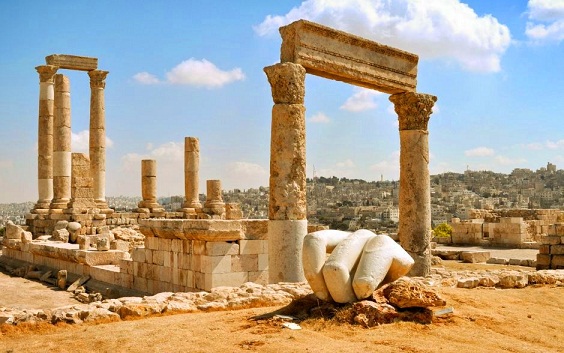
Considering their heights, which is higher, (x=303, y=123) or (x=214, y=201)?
(x=303, y=123)

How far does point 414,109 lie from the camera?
1374 cm

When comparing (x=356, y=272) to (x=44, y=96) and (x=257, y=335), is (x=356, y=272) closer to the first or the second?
(x=257, y=335)

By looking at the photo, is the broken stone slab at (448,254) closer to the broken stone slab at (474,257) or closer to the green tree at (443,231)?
the broken stone slab at (474,257)

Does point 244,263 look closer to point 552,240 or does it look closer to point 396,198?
point 552,240

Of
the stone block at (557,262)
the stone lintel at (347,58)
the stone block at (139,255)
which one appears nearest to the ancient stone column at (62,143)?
the stone block at (139,255)

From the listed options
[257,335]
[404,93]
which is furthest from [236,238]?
[257,335]

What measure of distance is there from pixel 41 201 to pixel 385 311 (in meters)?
23.9

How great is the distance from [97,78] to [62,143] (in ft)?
13.4

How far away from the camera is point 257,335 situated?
21.1ft

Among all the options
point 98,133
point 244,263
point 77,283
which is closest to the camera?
point 244,263

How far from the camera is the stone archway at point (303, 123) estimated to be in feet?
36.4

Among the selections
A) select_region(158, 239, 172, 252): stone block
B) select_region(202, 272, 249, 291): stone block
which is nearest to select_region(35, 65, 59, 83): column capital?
select_region(158, 239, 172, 252): stone block

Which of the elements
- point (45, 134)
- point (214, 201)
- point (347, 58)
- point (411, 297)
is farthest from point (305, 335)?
point (214, 201)

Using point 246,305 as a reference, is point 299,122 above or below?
above
